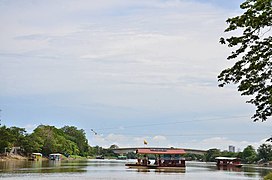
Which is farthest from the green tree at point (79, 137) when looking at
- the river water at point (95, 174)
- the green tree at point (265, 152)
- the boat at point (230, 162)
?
the river water at point (95, 174)

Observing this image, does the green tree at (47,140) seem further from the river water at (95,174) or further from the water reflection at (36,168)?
the river water at (95,174)

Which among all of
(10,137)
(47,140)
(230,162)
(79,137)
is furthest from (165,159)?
A: (79,137)

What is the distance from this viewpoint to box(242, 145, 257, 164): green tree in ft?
504

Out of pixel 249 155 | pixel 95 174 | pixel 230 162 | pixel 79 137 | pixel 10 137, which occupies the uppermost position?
pixel 79 137

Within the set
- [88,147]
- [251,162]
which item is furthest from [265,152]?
[88,147]

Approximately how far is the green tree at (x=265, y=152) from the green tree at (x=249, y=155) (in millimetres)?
6652

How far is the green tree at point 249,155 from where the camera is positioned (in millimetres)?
153525

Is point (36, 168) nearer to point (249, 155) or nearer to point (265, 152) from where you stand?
point (265, 152)

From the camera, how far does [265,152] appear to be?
143375mm

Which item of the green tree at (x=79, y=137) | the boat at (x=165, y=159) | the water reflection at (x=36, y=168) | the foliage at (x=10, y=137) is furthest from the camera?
the green tree at (x=79, y=137)

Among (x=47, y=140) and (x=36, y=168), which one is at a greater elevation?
(x=47, y=140)

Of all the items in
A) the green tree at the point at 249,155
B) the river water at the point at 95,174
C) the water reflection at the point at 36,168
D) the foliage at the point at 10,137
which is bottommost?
the river water at the point at 95,174

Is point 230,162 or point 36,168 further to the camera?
point 230,162

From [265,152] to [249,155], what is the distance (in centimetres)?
1536
